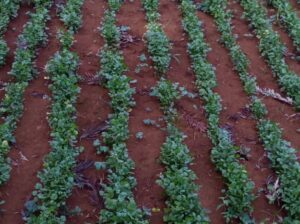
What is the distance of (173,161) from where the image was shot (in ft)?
14.9

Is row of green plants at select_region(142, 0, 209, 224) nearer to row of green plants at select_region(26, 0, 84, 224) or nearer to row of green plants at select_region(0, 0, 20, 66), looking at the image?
row of green plants at select_region(26, 0, 84, 224)

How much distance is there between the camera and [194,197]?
4133 millimetres

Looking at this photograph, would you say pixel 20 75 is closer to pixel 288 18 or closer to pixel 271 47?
pixel 271 47

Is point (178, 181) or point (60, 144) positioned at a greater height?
point (178, 181)

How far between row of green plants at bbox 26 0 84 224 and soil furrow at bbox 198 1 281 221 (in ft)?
4.73

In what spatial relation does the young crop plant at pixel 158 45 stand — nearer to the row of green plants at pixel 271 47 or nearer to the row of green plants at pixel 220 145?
the row of green plants at pixel 220 145

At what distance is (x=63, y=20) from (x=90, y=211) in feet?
9.86

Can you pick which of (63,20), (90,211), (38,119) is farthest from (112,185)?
(63,20)

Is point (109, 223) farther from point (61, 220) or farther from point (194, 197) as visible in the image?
point (194, 197)

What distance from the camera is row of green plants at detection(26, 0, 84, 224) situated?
411 centimetres

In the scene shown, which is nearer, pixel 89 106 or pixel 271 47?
pixel 89 106

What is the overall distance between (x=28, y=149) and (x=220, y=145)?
1.66m

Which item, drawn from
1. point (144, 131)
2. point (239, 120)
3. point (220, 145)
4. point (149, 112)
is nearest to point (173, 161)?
point (220, 145)

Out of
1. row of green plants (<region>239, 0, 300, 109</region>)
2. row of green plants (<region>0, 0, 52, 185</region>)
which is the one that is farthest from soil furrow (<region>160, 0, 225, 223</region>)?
row of green plants (<region>0, 0, 52, 185</region>)
